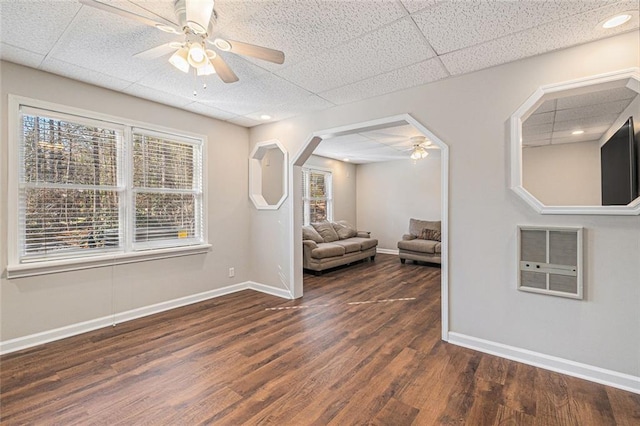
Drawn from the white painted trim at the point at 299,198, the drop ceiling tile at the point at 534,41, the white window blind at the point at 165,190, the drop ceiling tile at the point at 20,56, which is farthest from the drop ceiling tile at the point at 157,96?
the drop ceiling tile at the point at 534,41

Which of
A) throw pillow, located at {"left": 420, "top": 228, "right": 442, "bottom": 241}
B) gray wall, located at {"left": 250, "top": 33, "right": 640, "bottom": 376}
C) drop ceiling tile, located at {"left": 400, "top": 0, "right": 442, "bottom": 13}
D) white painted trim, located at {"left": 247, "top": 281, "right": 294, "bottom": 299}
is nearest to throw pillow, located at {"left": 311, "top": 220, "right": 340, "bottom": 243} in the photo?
throw pillow, located at {"left": 420, "top": 228, "right": 442, "bottom": 241}

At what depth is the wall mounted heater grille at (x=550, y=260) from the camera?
2.26 m

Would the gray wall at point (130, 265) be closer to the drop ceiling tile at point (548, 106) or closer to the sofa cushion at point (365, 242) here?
the sofa cushion at point (365, 242)

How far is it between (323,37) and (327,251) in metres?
4.05

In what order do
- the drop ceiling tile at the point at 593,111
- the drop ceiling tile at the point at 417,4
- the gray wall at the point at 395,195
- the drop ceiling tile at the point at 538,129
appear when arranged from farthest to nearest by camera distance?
1. the gray wall at the point at 395,195
2. the drop ceiling tile at the point at 538,129
3. the drop ceiling tile at the point at 593,111
4. the drop ceiling tile at the point at 417,4

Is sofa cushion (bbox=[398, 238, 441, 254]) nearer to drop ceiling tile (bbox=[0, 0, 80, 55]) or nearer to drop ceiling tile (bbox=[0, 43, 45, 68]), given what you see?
drop ceiling tile (bbox=[0, 0, 80, 55])

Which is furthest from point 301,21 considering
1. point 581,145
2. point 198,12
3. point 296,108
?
point 581,145

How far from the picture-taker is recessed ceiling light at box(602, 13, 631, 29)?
191 centimetres

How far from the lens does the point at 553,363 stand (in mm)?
2338

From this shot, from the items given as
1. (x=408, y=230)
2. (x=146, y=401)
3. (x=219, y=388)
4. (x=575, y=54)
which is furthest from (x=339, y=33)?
(x=408, y=230)

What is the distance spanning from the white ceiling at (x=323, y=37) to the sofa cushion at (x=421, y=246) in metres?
4.01

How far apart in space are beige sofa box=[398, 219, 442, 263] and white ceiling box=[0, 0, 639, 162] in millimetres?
4038

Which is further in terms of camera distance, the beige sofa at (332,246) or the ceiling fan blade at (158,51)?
the beige sofa at (332,246)


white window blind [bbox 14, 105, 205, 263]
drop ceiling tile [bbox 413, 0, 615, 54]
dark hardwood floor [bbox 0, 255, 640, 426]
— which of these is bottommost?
dark hardwood floor [bbox 0, 255, 640, 426]
